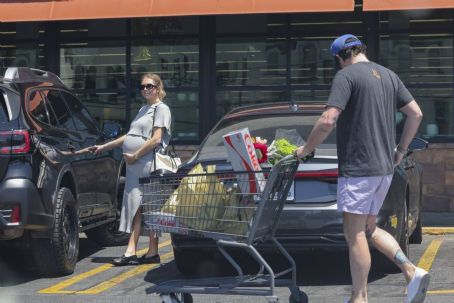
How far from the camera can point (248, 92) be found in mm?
15484

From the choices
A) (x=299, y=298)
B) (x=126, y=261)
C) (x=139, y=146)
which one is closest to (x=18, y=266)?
(x=126, y=261)

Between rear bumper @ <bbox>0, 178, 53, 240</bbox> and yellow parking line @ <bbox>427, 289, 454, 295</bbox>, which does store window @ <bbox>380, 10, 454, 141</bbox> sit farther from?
rear bumper @ <bbox>0, 178, 53, 240</bbox>

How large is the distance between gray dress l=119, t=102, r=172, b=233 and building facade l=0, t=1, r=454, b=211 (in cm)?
523

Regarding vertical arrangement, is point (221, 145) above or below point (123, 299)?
above

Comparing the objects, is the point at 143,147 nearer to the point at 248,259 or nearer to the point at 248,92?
the point at 248,259

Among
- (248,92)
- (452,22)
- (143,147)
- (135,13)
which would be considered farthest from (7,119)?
(452,22)

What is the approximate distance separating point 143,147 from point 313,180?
6.83ft

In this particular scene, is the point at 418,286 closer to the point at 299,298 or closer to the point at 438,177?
the point at 299,298

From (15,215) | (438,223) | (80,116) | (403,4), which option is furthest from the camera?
(403,4)

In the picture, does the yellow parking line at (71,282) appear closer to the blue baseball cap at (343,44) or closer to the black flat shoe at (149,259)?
the black flat shoe at (149,259)

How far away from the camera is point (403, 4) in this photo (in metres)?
13.5

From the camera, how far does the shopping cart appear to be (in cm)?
676

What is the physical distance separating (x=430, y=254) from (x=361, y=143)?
3.96m

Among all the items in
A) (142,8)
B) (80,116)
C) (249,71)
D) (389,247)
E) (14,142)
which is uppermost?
(142,8)
